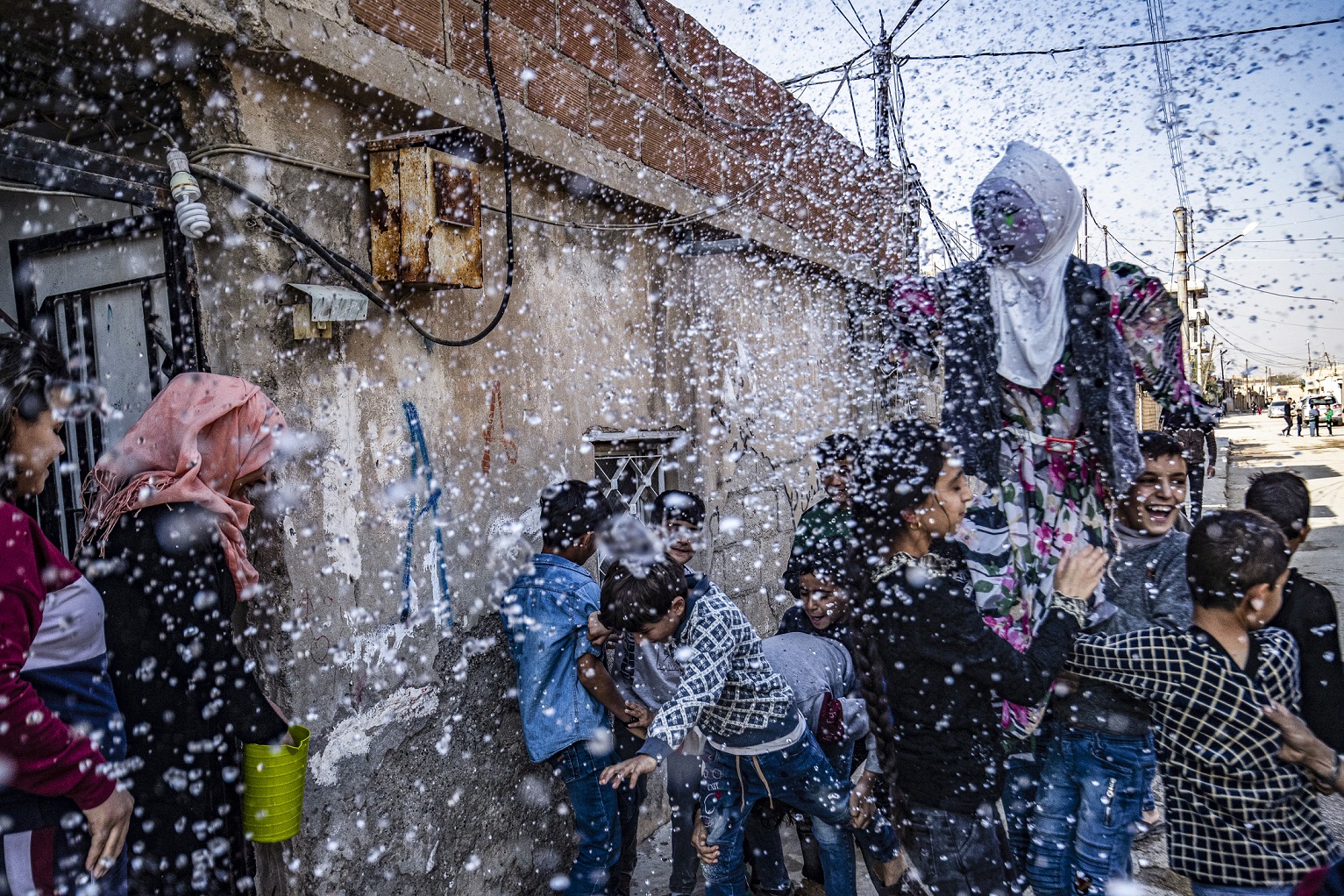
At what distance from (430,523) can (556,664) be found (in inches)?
26.8

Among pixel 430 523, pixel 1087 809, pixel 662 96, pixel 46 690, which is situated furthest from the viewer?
pixel 662 96

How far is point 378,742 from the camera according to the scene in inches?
108

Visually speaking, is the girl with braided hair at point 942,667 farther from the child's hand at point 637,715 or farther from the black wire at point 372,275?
the black wire at point 372,275

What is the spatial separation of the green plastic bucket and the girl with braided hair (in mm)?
1669

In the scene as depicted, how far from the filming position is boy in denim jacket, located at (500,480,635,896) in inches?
118

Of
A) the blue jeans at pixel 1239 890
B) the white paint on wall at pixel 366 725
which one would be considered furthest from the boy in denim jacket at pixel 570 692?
the blue jeans at pixel 1239 890

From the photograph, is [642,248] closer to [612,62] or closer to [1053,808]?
[612,62]

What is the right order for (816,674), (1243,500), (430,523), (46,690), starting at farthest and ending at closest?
1. (1243,500)
2. (816,674)
3. (430,523)
4. (46,690)

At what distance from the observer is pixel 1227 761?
2.05 meters

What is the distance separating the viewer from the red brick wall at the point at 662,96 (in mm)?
3121

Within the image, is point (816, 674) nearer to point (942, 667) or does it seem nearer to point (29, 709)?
point (942, 667)

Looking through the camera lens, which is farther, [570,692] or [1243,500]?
[1243,500]

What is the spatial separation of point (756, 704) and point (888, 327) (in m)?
1.57

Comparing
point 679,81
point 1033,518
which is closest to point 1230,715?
point 1033,518
